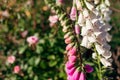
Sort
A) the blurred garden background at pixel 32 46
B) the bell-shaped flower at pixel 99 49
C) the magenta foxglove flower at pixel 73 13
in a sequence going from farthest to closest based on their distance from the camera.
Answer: the blurred garden background at pixel 32 46 < the magenta foxglove flower at pixel 73 13 < the bell-shaped flower at pixel 99 49

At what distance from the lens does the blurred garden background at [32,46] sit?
13.9 ft

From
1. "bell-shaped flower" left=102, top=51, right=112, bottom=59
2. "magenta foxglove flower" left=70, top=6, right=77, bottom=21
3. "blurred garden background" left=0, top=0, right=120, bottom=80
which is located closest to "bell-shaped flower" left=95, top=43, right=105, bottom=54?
"bell-shaped flower" left=102, top=51, right=112, bottom=59

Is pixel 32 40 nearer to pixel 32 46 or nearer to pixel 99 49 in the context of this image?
pixel 32 46

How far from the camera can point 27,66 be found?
4.23 meters

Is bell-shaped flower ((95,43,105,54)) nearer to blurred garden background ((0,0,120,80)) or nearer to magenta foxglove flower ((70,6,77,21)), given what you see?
magenta foxglove flower ((70,6,77,21))

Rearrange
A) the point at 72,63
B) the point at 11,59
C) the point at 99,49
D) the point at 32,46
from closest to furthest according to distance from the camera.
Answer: the point at 99,49 < the point at 72,63 < the point at 11,59 < the point at 32,46

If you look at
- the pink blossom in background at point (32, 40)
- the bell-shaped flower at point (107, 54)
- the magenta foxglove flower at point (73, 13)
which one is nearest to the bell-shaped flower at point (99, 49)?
the bell-shaped flower at point (107, 54)

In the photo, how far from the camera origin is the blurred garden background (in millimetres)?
4227

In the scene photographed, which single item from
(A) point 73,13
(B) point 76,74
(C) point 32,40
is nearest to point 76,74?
(B) point 76,74

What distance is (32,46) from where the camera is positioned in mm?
4379

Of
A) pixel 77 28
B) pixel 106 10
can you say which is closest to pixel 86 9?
pixel 77 28

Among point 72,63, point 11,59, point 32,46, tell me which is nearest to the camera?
point 72,63

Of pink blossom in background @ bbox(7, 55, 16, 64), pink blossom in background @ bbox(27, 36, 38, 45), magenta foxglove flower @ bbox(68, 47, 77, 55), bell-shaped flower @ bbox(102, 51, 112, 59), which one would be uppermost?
pink blossom in background @ bbox(27, 36, 38, 45)

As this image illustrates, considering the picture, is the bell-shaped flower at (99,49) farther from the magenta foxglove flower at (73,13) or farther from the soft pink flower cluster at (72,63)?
the magenta foxglove flower at (73,13)
